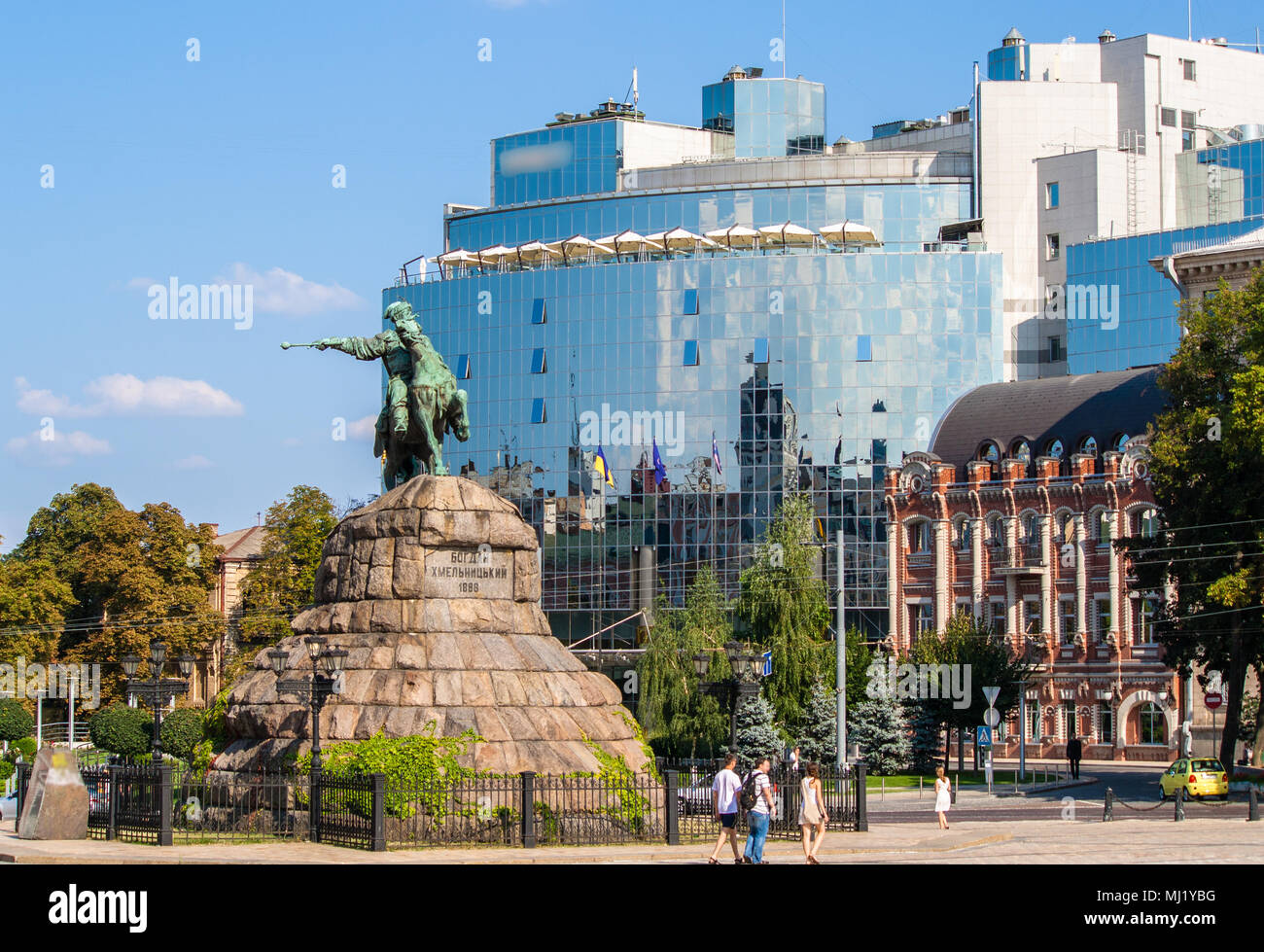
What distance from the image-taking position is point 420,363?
36.6 meters

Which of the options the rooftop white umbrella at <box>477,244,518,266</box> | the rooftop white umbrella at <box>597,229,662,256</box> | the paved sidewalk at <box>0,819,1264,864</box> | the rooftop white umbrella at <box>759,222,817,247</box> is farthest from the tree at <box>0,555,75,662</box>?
the paved sidewalk at <box>0,819,1264,864</box>

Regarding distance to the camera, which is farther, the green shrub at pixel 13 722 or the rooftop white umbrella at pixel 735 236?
the rooftop white umbrella at pixel 735 236

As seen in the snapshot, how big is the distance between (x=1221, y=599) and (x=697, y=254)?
181 ft

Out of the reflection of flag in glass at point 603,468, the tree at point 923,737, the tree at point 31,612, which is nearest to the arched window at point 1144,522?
the tree at point 923,737

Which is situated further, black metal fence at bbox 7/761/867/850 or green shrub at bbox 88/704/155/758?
green shrub at bbox 88/704/155/758

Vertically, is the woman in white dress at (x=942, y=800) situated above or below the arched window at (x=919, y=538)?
below

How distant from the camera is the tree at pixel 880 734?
64250mm

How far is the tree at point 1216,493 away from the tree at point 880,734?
12048 mm

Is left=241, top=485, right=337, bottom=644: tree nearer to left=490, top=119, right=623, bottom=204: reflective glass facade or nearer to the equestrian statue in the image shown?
left=490, top=119, right=623, bottom=204: reflective glass facade

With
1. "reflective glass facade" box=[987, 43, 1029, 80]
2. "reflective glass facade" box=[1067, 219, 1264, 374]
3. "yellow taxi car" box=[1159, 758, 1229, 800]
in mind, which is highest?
"reflective glass facade" box=[987, 43, 1029, 80]

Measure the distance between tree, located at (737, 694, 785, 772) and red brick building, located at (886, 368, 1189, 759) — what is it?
62.7 ft

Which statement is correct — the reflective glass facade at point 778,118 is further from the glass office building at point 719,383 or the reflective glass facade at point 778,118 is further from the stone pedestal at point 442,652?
the stone pedestal at point 442,652

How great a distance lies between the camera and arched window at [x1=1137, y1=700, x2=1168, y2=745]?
74.8 meters

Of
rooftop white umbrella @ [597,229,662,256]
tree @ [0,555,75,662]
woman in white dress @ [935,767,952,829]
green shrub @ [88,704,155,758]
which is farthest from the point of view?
rooftop white umbrella @ [597,229,662,256]
